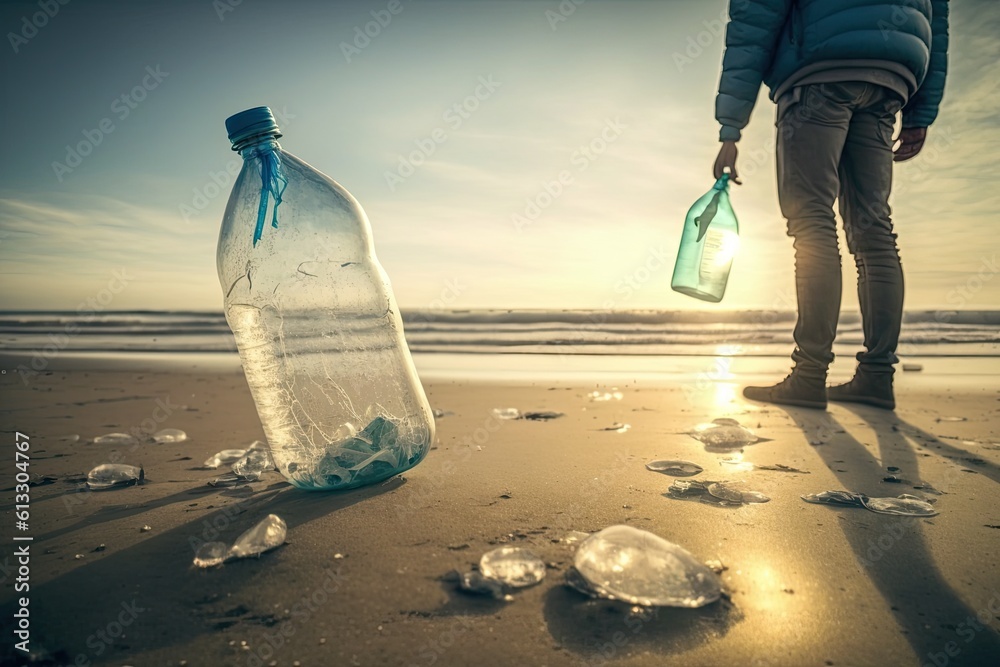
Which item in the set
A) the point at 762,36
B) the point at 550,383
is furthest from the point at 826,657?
the point at 550,383

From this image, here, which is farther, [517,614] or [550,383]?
[550,383]

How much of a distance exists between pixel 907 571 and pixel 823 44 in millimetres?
2513

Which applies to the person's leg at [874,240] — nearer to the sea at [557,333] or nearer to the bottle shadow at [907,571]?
the bottle shadow at [907,571]

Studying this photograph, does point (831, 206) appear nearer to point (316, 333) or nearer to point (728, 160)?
point (728, 160)

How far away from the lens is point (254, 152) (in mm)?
1637

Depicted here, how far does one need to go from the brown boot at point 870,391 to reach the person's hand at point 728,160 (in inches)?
48.4

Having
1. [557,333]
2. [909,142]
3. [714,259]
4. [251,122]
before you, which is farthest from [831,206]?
[557,333]

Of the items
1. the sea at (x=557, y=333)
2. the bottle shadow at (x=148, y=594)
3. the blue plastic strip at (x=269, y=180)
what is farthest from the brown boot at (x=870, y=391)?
the sea at (x=557, y=333)

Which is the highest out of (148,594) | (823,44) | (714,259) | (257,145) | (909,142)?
(823,44)

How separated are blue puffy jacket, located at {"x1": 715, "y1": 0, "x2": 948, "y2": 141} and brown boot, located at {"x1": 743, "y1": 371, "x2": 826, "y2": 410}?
1.29m

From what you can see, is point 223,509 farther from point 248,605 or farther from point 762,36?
point 762,36

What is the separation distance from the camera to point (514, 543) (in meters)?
1.29

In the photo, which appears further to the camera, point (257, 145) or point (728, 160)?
point (728, 160)

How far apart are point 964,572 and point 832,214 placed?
7.34ft
